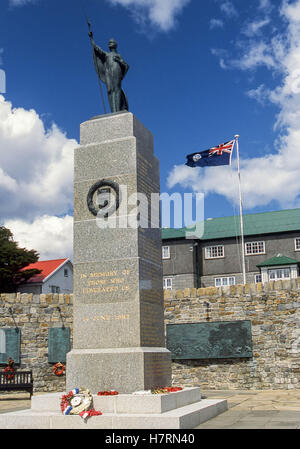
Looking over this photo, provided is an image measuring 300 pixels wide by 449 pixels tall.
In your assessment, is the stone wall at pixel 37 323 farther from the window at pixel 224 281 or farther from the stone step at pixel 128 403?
the window at pixel 224 281

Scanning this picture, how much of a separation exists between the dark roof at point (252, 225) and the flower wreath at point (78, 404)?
94.5 ft

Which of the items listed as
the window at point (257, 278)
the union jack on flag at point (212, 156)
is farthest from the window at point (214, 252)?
the union jack on flag at point (212, 156)

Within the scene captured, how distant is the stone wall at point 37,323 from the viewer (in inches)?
645

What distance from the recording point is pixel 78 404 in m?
7.29

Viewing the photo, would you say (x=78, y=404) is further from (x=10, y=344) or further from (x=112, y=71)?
(x=10, y=344)

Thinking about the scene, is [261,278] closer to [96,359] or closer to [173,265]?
[173,265]

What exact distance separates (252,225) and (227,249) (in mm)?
2677

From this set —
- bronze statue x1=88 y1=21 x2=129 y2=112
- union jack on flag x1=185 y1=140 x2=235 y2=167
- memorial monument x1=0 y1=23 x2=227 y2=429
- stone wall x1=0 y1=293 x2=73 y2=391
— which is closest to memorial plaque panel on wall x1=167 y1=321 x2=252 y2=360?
stone wall x1=0 y1=293 x2=73 y2=391

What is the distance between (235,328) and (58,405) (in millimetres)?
8708

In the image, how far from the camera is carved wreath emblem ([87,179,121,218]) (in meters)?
8.90

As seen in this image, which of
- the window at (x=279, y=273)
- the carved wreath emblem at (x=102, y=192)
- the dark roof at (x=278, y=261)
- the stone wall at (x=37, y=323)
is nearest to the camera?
the carved wreath emblem at (x=102, y=192)

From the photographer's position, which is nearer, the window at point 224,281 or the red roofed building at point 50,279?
the window at point 224,281

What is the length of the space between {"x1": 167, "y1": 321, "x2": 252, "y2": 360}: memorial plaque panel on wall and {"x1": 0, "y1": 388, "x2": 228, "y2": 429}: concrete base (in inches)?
295
